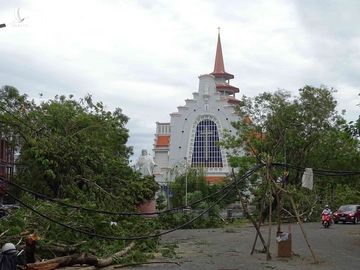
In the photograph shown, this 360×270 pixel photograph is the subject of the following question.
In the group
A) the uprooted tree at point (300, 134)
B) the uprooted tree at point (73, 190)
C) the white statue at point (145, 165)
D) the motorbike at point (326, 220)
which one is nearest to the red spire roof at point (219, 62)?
the uprooted tree at point (300, 134)

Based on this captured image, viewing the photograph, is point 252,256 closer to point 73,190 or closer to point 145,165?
point 73,190

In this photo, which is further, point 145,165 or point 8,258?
point 145,165

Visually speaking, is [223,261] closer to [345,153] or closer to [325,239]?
[325,239]

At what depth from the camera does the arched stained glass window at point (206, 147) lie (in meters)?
75.0

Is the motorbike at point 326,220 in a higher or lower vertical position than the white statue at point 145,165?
lower

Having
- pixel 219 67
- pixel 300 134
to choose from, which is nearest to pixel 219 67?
pixel 219 67

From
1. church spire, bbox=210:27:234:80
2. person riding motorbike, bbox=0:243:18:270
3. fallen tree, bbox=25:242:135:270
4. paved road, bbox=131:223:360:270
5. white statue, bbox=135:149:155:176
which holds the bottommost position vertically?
paved road, bbox=131:223:360:270

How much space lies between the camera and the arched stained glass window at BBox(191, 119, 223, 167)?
7500cm

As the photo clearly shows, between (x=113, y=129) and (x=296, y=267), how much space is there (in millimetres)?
29217

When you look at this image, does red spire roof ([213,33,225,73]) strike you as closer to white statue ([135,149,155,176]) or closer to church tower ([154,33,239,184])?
church tower ([154,33,239,184])

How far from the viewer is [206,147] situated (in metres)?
75.6

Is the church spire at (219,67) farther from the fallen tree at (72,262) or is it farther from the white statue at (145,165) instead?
the fallen tree at (72,262)

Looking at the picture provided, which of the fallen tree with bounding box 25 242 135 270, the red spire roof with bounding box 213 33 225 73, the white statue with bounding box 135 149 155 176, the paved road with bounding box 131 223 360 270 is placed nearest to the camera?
the fallen tree with bounding box 25 242 135 270

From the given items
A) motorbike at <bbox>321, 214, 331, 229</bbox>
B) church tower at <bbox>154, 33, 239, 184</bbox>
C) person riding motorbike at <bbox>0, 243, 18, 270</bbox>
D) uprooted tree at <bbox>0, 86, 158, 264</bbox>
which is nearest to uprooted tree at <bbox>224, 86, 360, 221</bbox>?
motorbike at <bbox>321, 214, 331, 229</bbox>
